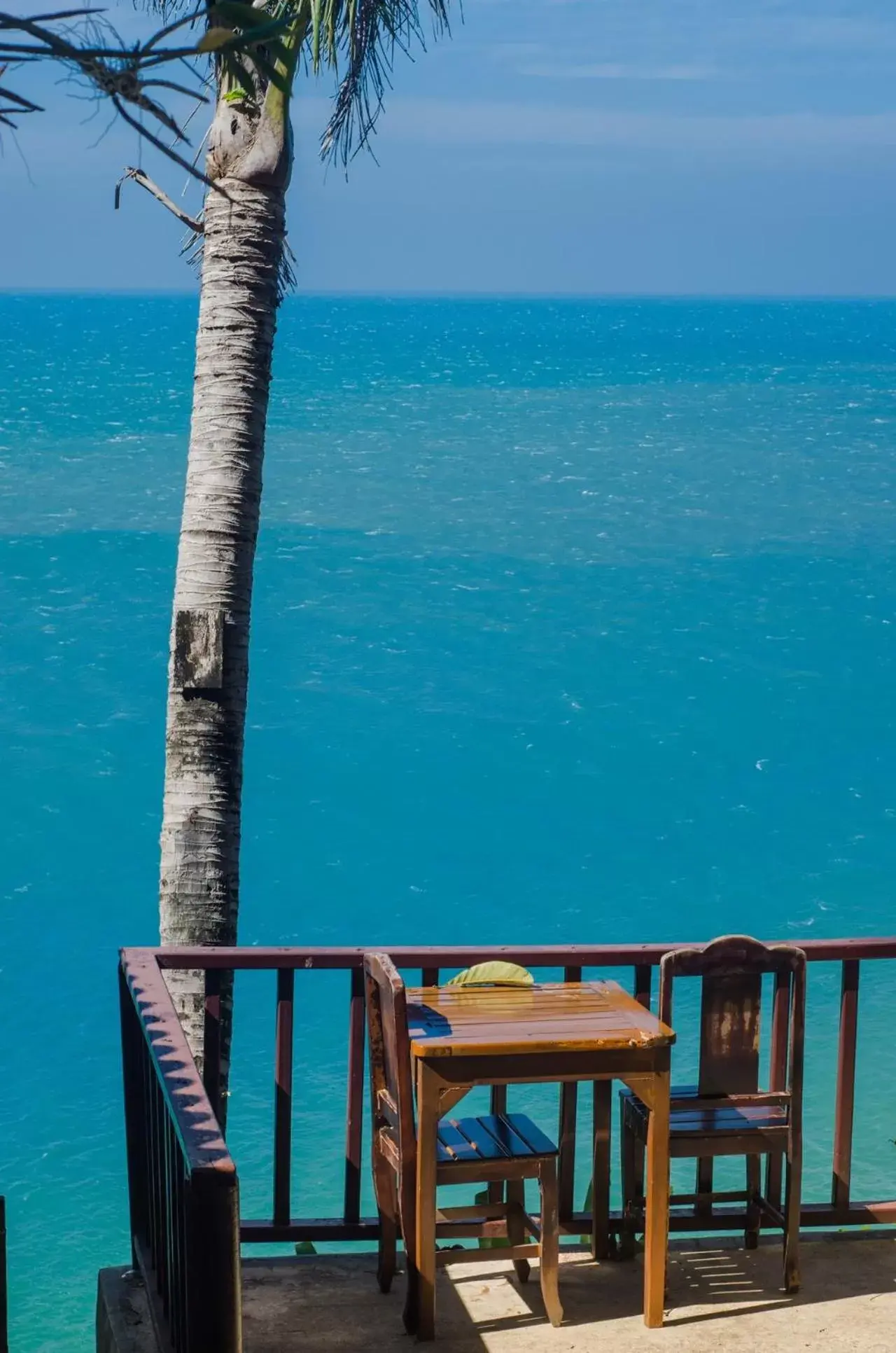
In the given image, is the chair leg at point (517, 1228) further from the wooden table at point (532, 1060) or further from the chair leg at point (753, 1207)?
the chair leg at point (753, 1207)

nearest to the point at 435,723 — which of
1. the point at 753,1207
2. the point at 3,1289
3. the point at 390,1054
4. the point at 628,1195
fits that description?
the point at 753,1207

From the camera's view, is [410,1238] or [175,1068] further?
[410,1238]

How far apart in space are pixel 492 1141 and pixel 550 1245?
30 cm

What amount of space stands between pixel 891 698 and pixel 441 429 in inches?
1704

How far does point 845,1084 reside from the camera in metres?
4.90

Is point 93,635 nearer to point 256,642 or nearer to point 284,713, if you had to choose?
point 256,642

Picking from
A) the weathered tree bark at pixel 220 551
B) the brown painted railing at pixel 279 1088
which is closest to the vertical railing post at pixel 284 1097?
the brown painted railing at pixel 279 1088

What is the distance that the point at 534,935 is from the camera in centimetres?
3275

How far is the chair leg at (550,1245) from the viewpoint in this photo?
170 inches

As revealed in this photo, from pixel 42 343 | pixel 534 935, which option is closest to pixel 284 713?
pixel 534 935

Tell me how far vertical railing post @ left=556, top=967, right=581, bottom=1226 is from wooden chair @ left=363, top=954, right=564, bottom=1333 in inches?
6.3

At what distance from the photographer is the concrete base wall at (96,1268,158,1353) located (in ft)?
13.3

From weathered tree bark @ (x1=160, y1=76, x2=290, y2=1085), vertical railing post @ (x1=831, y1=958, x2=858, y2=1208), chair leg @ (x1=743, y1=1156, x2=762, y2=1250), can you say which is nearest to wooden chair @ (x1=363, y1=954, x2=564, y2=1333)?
chair leg @ (x1=743, y1=1156, x2=762, y2=1250)

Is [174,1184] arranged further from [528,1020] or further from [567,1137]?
[567,1137]
